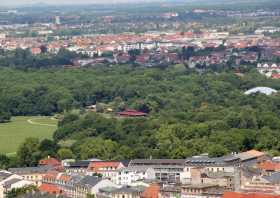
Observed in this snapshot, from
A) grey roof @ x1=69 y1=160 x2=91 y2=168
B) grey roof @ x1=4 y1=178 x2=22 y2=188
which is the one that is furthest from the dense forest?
grey roof @ x1=4 y1=178 x2=22 y2=188

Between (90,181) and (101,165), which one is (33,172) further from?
(90,181)

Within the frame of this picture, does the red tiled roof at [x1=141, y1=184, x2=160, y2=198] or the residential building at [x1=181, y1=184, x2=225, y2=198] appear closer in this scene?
the residential building at [x1=181, y1=184, x2=225, y2=198]

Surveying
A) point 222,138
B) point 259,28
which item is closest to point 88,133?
point 222,138

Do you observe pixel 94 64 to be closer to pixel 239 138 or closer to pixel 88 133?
pixel 88 133

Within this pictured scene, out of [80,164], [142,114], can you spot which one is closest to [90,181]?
[80,164]

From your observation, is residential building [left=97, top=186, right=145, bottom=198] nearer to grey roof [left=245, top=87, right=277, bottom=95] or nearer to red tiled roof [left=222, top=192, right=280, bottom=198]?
red tiled roof [left=222, top=192, right=280, bottom=198]

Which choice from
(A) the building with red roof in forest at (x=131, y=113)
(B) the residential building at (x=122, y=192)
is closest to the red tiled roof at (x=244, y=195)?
(B) the residential building at (x=122, y=192)
